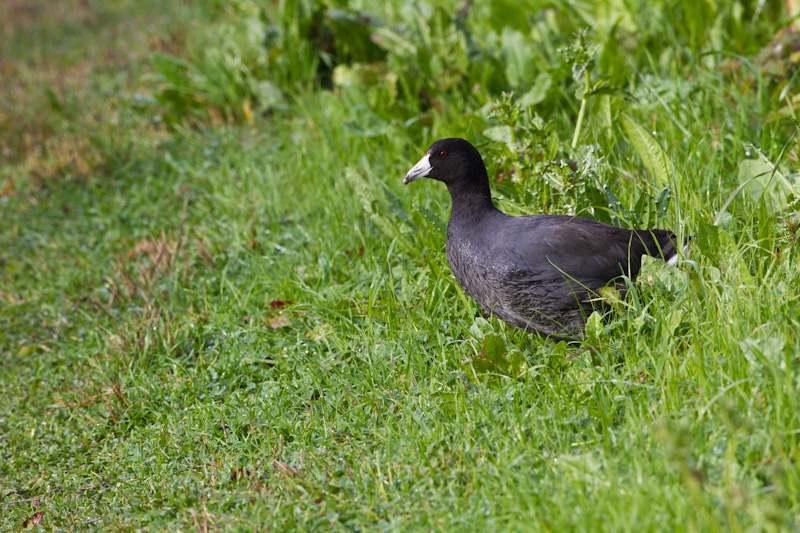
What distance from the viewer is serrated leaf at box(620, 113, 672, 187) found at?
392 centimetres

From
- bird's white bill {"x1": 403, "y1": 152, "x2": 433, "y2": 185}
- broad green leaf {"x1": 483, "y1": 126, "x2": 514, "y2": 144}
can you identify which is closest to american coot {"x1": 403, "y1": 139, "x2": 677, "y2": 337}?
bird's white bill {"x1": 403, "y1": 152, "x2": 433, "y2": 185}

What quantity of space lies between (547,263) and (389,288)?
997 mm

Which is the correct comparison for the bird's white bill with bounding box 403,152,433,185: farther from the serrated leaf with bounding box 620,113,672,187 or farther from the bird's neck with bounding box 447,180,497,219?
the serrated leaf with bounding box 620,113,672,187

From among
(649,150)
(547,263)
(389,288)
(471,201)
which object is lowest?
(389,288)

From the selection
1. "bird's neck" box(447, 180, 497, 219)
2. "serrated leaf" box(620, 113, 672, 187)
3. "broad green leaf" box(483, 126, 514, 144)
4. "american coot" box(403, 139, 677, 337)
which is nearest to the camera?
"american coot" box(403, 139, 677, 337)

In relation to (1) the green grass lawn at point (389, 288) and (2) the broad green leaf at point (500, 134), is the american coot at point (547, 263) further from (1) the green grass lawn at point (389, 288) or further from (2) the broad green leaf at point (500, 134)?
(2) the broad green leaf at point (500, 134)

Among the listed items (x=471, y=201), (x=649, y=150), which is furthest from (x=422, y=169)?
(x=649, y=150)

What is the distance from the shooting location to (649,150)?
13.0 ft

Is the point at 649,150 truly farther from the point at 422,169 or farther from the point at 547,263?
the point at 422,169

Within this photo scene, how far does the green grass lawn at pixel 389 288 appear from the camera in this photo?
8.78ft

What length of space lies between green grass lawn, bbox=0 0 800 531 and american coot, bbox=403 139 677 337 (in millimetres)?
166

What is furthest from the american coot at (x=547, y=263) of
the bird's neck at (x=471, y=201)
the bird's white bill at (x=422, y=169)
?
the bird's white bill at (x=422, y=169)

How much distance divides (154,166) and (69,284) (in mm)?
1530

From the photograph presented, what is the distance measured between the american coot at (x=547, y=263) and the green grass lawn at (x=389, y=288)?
0.17 meters
